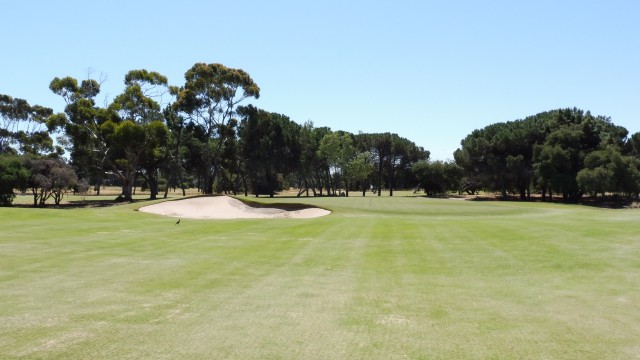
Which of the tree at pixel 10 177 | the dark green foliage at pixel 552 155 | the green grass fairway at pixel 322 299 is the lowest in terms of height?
the green grass fairway at pixel 322 299

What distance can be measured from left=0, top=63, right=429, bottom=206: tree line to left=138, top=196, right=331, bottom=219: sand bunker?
70.3 ft

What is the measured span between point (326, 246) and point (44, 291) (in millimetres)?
10031

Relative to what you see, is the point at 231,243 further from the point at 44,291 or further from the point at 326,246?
the point at 44,291

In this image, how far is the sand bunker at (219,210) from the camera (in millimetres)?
39719

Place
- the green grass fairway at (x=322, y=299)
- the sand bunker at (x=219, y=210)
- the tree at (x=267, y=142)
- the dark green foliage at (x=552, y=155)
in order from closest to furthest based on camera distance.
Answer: the green grass fairway at (x=322, y=299) < the sand bunker at (x=219, y=210) < the dark green foliage at (x=552, y=155) < the tree at (x=267, y=142)

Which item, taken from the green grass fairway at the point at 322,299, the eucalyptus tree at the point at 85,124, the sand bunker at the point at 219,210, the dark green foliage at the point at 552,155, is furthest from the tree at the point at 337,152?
the green grass fairway at the point at 322,299

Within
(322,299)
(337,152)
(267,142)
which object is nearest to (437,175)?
(337,152)

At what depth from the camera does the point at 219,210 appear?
4200cm

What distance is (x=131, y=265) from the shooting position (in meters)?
12.9

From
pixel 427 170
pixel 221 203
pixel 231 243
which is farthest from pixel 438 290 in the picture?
pixel 427 170

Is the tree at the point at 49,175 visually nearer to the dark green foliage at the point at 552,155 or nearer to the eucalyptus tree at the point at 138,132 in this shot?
the eucalyptus tree at the point at 138,132

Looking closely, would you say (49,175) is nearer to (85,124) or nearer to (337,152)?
(85,124)

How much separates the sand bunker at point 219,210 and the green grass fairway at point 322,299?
2134 cm

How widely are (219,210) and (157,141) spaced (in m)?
26.6
